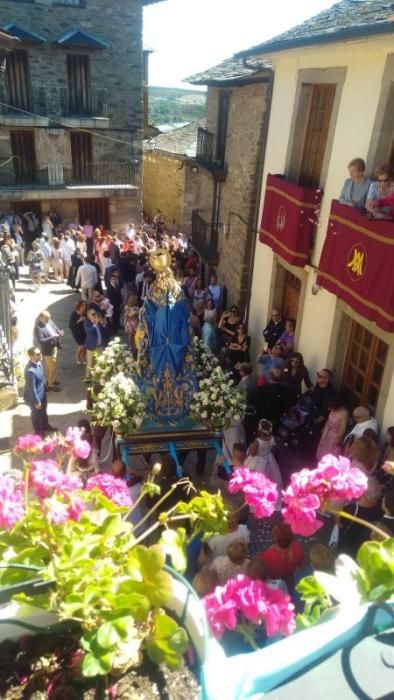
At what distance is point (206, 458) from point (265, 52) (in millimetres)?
6669

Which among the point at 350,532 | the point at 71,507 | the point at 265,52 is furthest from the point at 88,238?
the point at 71,507

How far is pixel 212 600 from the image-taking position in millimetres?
2016

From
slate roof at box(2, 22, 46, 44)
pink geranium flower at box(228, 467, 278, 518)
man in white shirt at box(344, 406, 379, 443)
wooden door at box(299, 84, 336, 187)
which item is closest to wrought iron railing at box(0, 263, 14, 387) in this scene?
wooden door at box(299, 84, 336, 187)

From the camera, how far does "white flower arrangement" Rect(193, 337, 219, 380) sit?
7.44 meters

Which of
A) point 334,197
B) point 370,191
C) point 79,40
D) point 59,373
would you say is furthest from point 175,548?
point 79,40

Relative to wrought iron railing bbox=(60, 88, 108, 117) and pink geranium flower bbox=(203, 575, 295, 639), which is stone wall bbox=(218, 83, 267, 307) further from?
wrought iron railing bbox=(60, 88, 108, 117)

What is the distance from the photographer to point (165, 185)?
27656 mm

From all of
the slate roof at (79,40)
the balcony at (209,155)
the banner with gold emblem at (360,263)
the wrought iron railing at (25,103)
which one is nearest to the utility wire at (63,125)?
the wrought iron railing at (25,103)

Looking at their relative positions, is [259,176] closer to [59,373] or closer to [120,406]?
Answer: [59,373]

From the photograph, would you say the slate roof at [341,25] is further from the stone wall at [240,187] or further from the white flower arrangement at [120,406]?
the white flower arrangement at [120,406]

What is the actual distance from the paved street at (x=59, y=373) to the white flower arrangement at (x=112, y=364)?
1925 millimetres

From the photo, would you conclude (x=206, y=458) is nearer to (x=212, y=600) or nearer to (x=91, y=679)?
(x=212, y=600)

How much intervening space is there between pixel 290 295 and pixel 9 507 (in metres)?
8.75

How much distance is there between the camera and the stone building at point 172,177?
24438mm
